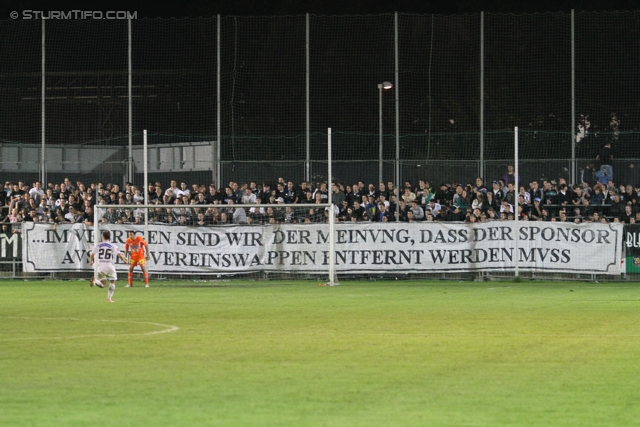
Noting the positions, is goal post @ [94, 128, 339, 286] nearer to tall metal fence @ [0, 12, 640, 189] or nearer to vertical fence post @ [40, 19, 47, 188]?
tall metal fence @ [0, 12, 640, 189]

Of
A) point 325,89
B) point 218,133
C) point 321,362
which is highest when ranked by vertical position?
point 325,89

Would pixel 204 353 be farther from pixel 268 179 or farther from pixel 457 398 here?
pixel 268 179

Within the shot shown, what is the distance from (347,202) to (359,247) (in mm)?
2019

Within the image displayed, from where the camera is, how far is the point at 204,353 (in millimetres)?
12930

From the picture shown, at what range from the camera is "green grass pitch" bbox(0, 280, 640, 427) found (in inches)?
350

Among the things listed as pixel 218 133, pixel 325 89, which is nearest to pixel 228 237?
pixel 218 133

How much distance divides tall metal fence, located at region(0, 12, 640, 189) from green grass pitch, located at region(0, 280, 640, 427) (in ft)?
46.9

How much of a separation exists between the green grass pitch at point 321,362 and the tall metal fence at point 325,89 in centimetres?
1429

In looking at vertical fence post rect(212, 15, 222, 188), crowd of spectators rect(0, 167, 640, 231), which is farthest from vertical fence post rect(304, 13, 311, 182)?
vertical fence post rect(212, 15, 222, 188)

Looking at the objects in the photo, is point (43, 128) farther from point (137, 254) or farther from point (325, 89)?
point (137, 254)

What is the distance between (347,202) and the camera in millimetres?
30766

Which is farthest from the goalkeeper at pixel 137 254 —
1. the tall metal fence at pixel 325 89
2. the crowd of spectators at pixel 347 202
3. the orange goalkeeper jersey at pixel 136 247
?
the tall metal fence at pixel 325 89

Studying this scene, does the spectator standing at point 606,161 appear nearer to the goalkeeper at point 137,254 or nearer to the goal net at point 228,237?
the goal net at point 228,237

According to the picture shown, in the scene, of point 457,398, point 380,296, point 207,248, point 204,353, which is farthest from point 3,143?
point 457,398
